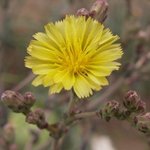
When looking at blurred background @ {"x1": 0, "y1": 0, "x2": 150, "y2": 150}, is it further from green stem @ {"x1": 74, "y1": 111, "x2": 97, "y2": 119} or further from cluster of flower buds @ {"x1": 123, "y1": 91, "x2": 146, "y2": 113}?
cluster of flower buds @ {"x1": 123, "y1": 91, "x2": 146, "y2": 113}

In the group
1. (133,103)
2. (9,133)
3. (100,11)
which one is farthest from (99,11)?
(9,133)

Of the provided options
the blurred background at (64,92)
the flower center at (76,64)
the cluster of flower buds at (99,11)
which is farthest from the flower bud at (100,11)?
the blurred background at (64,92)

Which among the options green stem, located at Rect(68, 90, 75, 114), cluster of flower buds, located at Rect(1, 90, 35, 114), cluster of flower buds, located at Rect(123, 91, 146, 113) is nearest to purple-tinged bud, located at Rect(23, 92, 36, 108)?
cluster of flower buds, located at Rect(1, 90, 35, 114)

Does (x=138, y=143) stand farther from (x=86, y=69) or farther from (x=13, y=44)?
(x=86, y=69)

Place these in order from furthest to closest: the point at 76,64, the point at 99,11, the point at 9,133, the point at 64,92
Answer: the point at 64,92 → the point at 9,133 → the point at 99,11 → the point at 76,64

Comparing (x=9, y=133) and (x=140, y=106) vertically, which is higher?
(x=9, y=133)

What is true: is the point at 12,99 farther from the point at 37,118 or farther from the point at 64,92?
the point at 64,92
